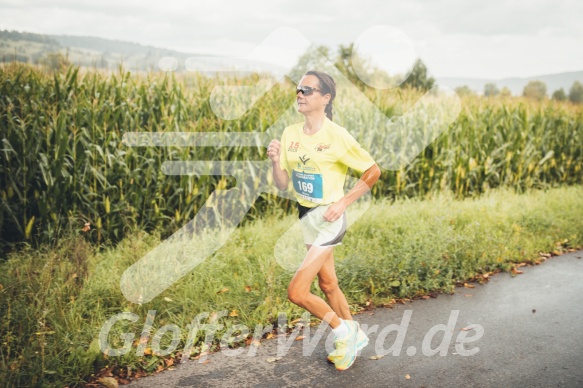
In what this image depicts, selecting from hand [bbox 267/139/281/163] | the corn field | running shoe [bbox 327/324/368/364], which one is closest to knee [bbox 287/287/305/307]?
running shoe [bbox 327/324/368/364]

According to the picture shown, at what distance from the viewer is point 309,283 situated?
3.71 metres

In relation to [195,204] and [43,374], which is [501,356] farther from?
[195,204]

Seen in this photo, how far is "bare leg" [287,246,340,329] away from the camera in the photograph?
370 centimetres

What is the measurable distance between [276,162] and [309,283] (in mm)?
941

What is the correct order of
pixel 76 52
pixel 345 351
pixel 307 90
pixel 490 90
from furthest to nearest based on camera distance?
1. pixel 490 90
2. pixel 76 52
3. pixel 345 351
4. pixel 307 90

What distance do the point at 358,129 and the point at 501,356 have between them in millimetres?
6055

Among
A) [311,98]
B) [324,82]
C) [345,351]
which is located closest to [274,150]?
[311,98]

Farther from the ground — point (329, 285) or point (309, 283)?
point (309, 283)

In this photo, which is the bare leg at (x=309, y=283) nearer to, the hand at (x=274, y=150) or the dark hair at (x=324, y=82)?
the hand at (x=274, y=150)

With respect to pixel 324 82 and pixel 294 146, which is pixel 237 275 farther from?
pixel 324 82

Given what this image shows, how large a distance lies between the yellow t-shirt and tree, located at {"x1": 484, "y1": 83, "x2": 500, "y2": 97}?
11.1 metres

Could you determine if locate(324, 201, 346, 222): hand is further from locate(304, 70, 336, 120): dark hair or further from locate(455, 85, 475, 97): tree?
locate(455, 85, 475, 97): tree

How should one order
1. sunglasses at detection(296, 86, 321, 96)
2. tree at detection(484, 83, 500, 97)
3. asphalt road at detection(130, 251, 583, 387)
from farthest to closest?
1. tree at detection(484, 83, 500, 97)
2. asphalt road at detection(130, 251, 583, 387)
3. sunglasses at detection(296, 86, 321, 96)

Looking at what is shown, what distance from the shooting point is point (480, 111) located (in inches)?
466
